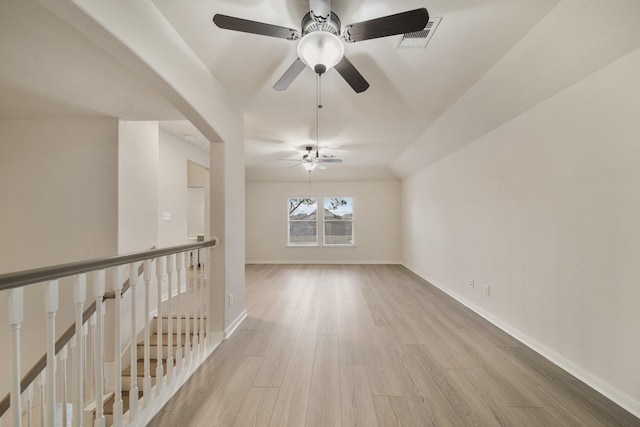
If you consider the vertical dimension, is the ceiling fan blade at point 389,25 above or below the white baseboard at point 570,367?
above

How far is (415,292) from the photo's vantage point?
14.2 feet

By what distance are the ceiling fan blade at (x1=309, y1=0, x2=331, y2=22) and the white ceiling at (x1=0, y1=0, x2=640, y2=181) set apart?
11.4 inches

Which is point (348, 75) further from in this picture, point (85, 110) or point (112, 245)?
point (112, 245)

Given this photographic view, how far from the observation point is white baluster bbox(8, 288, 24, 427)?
37.3 inches

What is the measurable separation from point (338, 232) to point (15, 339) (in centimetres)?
657

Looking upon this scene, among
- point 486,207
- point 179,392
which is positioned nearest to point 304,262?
point 486,207

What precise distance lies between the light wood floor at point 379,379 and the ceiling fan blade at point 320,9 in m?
2.35

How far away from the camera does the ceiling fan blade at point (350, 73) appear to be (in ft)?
5.59

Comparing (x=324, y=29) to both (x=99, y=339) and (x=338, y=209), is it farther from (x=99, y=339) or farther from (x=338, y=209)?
(x=338, y=209)

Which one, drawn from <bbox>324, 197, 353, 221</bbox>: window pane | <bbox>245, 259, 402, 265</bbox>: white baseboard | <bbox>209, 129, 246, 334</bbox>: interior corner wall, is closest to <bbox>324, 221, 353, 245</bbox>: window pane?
<bbox>324, 197, 353, 221</bbox>: window pane

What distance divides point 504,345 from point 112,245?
13.9 feet

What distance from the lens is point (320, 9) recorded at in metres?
1.35

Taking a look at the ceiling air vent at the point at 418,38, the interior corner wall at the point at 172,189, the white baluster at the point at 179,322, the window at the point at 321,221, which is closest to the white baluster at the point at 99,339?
the white baluster at the point at 179,322

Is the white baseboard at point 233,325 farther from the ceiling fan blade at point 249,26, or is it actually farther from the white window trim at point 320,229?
the white window trim at point 320,229
